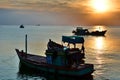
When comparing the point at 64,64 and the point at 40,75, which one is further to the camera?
the point at 40,75

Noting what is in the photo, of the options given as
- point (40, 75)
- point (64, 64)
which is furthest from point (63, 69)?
point (40, 75)

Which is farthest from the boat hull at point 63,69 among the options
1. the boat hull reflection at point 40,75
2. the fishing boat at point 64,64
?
the boat hull reflection at point 40,75

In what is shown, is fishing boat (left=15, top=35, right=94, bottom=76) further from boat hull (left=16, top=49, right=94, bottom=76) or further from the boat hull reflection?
the boat hull reflection

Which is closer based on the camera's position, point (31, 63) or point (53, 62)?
point (53, 62)

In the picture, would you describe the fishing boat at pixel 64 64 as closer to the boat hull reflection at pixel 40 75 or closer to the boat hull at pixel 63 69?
the boat hull at pixel 63 69

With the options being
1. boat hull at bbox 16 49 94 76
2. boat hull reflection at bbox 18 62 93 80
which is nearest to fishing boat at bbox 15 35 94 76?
boat hull at bbox 16 49 94 76

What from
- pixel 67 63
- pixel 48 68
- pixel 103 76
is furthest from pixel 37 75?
pixel 103 76

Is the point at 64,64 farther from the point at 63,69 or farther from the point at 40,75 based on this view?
the point at 40,75

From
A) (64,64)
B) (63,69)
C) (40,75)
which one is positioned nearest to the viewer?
(63,69)

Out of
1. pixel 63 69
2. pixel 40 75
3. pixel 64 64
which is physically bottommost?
pixel 40 75

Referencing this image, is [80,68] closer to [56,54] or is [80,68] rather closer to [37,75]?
[56,54]

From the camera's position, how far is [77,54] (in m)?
40.9

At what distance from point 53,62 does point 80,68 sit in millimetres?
4589

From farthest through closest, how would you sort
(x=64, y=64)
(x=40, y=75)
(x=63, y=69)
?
(x=40, y=75)
(x=64, y=64)
(x=63, y=69)
